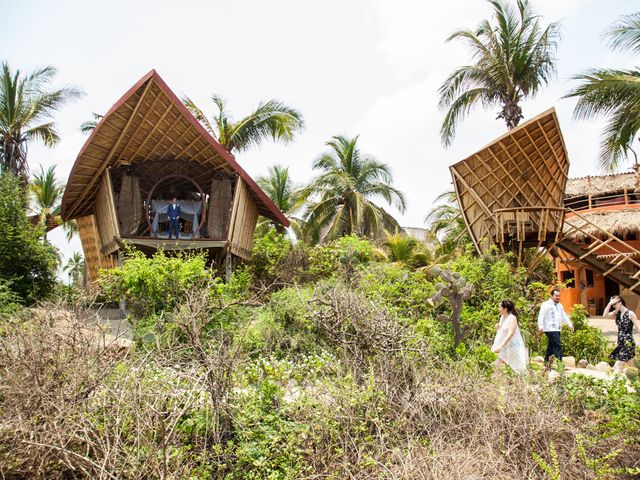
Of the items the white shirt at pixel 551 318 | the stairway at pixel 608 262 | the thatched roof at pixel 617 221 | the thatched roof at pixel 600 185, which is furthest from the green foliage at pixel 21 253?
the thatched roof at pixel 600 185

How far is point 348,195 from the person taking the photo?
24.3 m

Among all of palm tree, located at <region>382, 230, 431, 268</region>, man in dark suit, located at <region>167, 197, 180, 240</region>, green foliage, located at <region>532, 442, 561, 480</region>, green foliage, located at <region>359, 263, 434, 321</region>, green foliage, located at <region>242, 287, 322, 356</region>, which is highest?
man in dark suit, located at <region>167, 197, 180, 240</region>

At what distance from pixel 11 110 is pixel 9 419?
17064 millimetres

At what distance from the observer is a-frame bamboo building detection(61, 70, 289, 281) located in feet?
42.8

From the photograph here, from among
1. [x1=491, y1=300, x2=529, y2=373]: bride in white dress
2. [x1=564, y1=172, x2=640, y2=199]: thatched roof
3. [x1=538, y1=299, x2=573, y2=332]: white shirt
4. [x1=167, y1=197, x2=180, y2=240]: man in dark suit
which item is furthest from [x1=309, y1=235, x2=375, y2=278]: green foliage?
[x1=564, y1=172, x2=640, y2=199]: thatched roof

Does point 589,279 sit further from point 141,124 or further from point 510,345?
point 141,124

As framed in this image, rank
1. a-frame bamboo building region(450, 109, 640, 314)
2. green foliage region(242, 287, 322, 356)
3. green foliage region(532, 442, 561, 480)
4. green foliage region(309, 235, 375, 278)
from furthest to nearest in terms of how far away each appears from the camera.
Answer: green foliage region(309, 235, 375, 278), a-frame bamboo building region(450, 109, 640, 314), green foliage region(242, 287, 322, 356), green foliage region(532, 442, 561, 480)

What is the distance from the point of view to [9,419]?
16.2 feet

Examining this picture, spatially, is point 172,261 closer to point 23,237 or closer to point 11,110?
point 23,237

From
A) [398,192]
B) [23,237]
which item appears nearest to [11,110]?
[23,237]

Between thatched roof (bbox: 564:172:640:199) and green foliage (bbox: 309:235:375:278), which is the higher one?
thatched roof (bbox: 564:172:640:199)

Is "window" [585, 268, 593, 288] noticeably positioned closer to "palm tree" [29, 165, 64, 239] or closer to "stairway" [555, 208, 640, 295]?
"stairway" [555, 208, 640, 295]

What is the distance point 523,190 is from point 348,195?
10.0 meters

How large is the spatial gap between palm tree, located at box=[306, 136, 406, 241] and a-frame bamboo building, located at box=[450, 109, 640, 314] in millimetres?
8201
